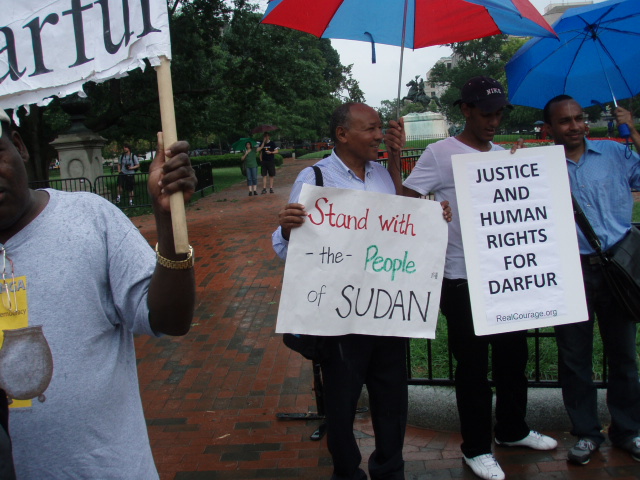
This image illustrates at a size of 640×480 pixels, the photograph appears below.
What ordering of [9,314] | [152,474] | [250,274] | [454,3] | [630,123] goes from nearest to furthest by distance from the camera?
[9,314], [152,474], [454,3], [630,123], [250,274]

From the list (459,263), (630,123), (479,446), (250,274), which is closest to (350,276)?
(459,263)

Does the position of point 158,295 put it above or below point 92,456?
above

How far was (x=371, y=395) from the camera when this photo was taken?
9.44ft

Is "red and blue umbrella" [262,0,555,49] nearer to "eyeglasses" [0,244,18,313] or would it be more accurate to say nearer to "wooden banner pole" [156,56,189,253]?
"wooden banner pole" [156,56,189,253]

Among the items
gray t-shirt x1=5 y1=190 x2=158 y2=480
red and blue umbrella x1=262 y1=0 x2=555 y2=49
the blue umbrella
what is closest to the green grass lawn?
the blue umbrella

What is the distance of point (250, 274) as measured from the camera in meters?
7.70

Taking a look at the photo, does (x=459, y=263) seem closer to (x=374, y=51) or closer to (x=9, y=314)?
(x=374, y=51)

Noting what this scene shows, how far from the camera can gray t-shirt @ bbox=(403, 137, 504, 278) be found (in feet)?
9.84

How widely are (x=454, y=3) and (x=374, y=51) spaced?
533mm

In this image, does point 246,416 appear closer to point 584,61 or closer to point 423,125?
point 584,61

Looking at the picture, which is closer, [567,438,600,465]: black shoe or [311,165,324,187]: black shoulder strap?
[311,165,324,187]: black shoulder strap

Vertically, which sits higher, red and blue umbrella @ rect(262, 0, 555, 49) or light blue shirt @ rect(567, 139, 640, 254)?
red and blue umbrella @ rect(262, 0, 555, 49)

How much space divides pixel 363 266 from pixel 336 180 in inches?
16.8

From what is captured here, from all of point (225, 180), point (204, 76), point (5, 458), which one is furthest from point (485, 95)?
point (225, 180)
